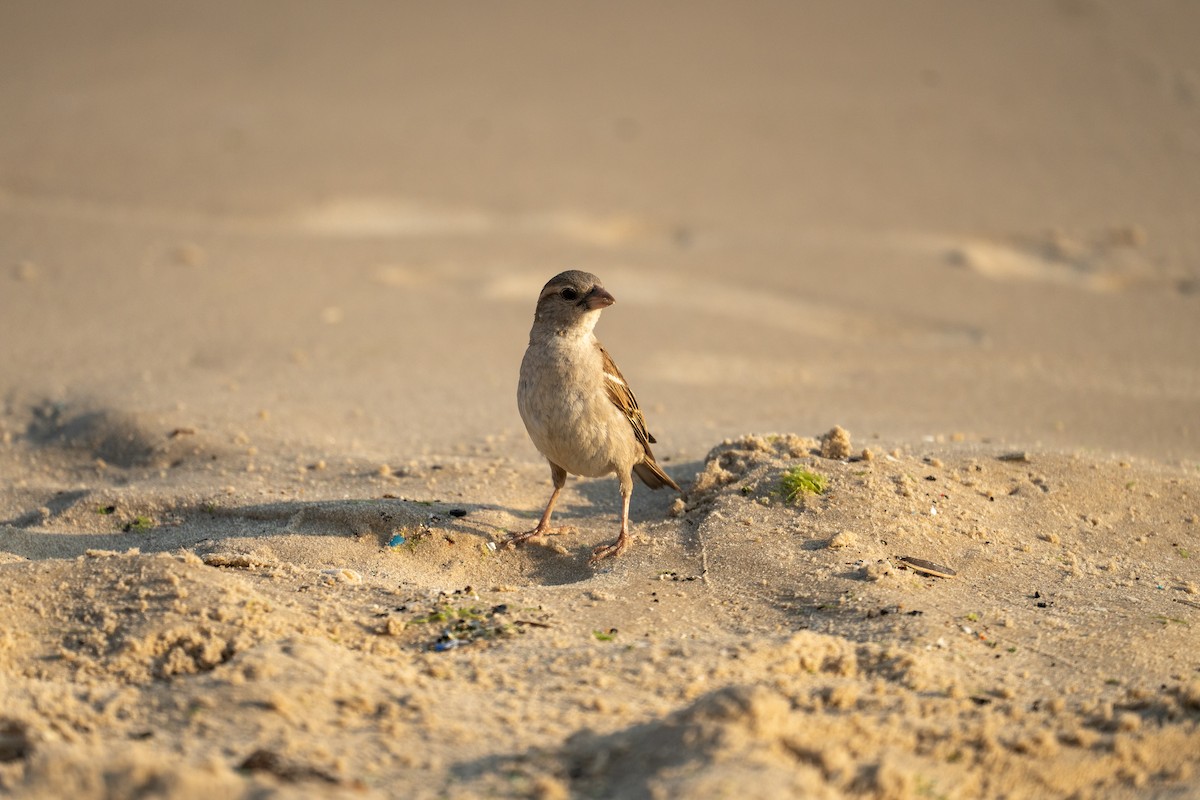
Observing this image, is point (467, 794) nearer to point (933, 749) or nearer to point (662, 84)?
point (933, 749)

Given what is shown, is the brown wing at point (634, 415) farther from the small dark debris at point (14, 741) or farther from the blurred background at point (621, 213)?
the small dark debris at point (14, 741)

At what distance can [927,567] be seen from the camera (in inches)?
214

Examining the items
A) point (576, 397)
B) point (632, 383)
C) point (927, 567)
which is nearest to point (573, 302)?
point (576, 397)

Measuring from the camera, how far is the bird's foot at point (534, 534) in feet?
19.6

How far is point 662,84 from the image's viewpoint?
15078 millimetres

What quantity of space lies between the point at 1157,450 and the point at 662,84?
29.3ft

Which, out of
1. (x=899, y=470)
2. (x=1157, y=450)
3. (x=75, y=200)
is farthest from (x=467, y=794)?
(x=75, y=200)

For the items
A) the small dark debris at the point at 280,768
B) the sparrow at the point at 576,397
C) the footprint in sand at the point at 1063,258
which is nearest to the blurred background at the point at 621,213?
the footprint in sand at the point at 1063,258

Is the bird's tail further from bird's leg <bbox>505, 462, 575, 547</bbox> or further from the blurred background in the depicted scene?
the blurred background

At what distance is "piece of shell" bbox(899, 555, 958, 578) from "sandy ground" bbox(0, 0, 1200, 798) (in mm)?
86

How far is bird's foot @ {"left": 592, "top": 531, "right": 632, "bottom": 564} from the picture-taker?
581 centimetres

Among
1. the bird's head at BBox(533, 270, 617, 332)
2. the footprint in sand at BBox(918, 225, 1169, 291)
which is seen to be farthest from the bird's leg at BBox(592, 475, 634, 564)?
the footprint in sand at BBox(918, 225, 1169, 291)

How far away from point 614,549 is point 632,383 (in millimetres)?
3481

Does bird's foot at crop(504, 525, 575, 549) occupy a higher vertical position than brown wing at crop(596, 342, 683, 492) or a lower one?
lower
